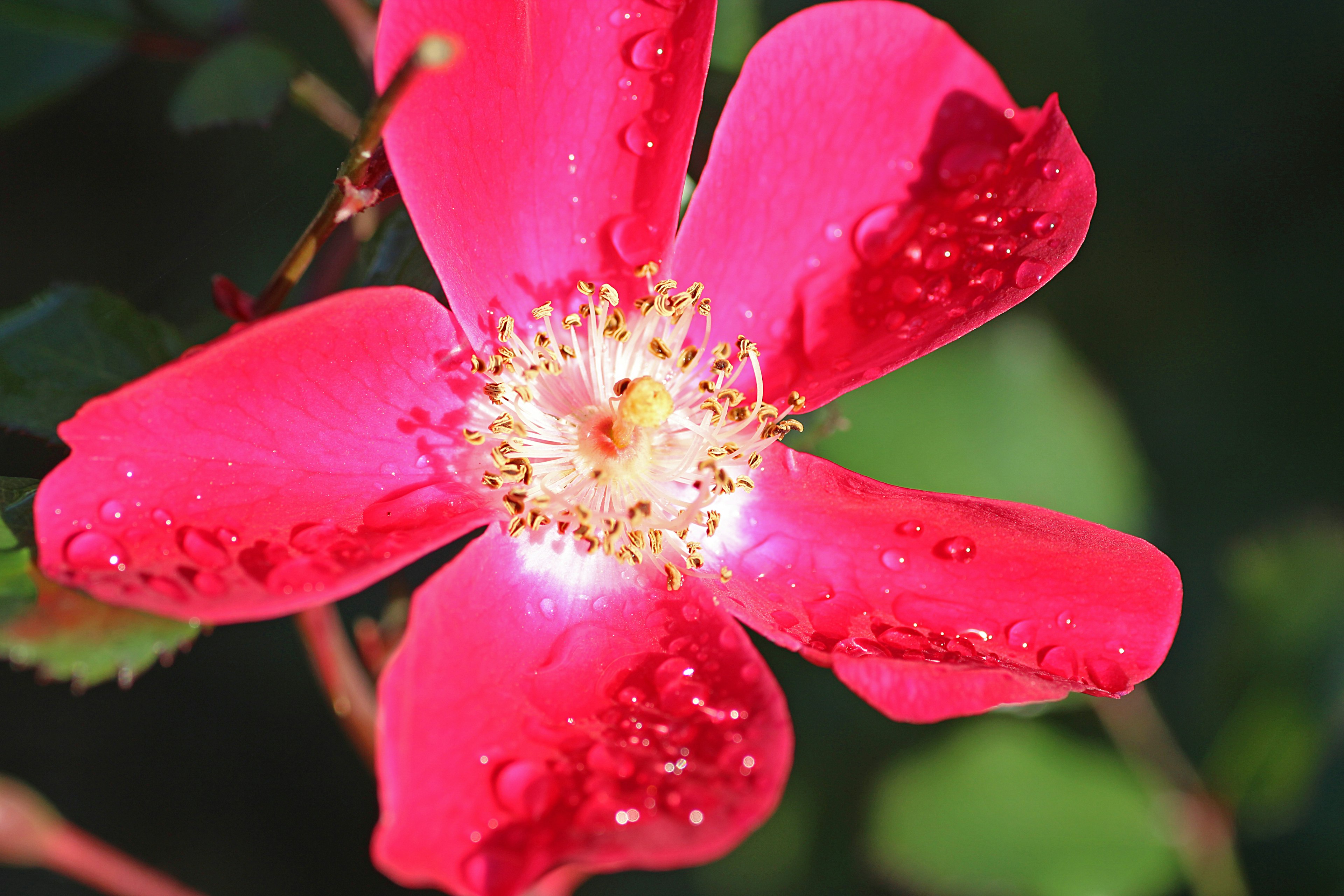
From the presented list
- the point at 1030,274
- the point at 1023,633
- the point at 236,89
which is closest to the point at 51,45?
the point at 236,89

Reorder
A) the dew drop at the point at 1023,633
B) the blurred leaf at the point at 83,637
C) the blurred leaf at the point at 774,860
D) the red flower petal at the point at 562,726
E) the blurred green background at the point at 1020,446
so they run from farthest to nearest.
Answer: the blurred leaf at the point at 774,860 → the blurred green background at the point at 1020,446 → the dew drop at the point at 1023,633 → the blurred leaf at the point at 83,637 → the red flower petal at the point at 562,726

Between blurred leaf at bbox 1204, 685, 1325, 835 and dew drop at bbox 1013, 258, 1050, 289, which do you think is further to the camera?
blurred leaf at bbox 1204, 685, 1325, 835

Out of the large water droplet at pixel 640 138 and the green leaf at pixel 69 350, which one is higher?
the green leaf at pixel 69 350

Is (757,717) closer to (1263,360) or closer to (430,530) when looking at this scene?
(430,530)

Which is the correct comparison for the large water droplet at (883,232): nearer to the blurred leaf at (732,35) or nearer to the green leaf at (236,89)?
the blurred leaf at (732,35)

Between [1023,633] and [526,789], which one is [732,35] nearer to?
[1023,633]

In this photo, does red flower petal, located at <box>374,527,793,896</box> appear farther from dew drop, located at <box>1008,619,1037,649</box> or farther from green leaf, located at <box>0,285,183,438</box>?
green leaf, located at <box>0,285,183,438</box>

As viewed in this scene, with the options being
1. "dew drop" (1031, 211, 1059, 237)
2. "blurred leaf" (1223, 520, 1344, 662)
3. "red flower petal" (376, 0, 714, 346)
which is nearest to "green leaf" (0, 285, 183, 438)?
"red flower petal" (376, 0, 714, 346)

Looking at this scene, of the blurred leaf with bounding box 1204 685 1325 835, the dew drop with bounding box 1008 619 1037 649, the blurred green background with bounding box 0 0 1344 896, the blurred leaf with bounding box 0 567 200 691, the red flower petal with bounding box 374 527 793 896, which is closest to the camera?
the red flower petal with bounding box 374 527 793 896

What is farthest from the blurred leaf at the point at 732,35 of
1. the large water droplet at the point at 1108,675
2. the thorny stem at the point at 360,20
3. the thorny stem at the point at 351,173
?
the large water droplet at the point at 1108,675
